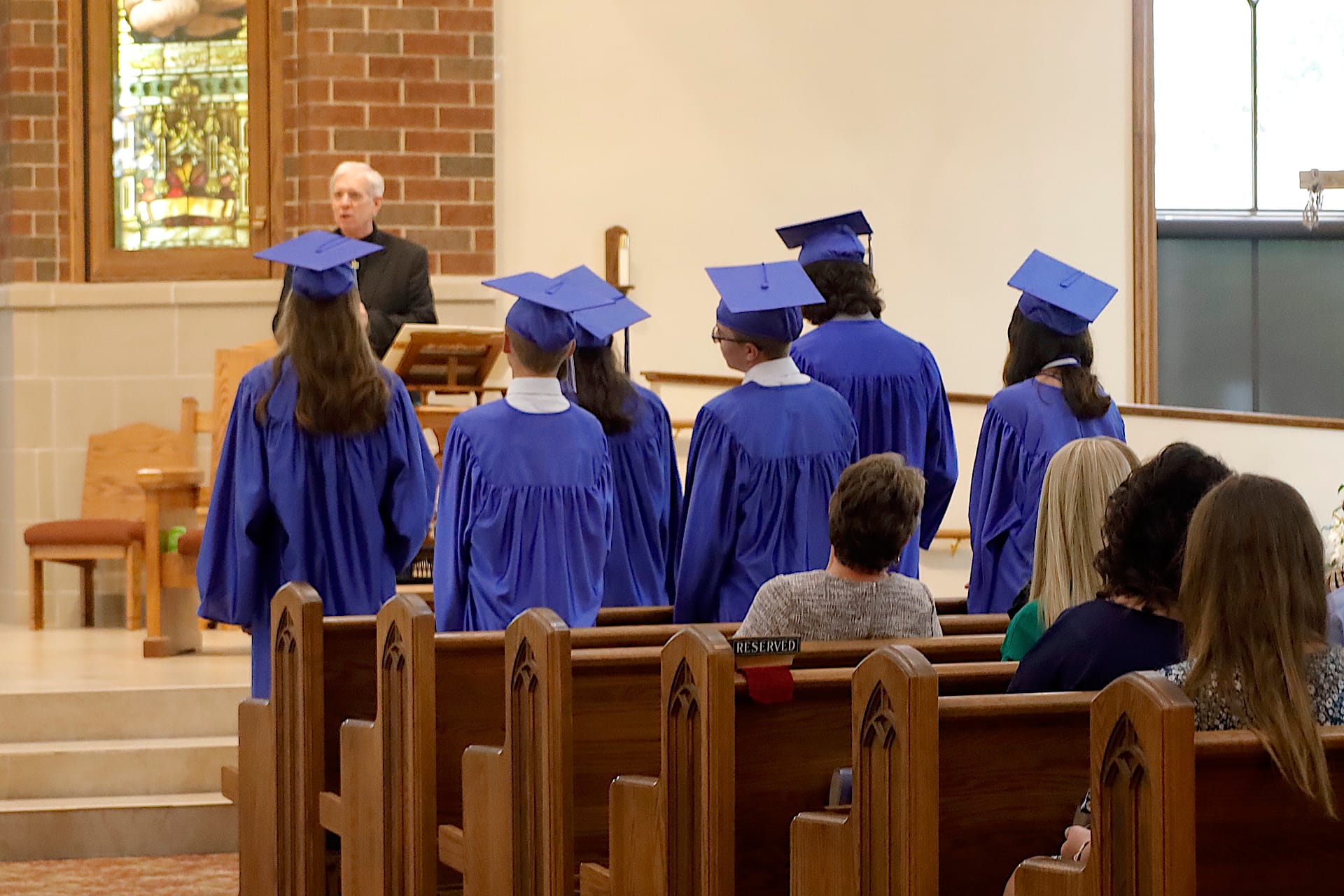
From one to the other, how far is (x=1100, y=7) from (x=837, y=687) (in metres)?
7.48

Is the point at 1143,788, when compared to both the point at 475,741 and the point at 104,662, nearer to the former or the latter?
the point at 475,741

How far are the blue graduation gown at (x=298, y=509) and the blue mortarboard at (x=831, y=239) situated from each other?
50.6 inches

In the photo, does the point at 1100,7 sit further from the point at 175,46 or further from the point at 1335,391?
the point at 175,46

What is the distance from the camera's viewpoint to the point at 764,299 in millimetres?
4676

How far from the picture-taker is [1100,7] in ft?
31.8

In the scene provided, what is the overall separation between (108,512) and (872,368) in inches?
190

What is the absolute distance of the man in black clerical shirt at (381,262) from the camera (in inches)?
303

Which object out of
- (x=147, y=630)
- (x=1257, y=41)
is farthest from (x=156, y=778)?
(x=1257, y=41)

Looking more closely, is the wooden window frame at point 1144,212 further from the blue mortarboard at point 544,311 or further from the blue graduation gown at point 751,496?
the blue mortarboard at point 544,311

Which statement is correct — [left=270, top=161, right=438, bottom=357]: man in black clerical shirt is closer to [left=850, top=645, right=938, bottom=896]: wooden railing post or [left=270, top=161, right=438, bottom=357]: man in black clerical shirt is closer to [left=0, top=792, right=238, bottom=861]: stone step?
[left=0, top=792, right=238, bottom=861]: stone step

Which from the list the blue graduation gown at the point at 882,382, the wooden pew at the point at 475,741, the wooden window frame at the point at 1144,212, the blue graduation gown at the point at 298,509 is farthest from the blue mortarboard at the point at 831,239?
the wooden window frame at the point at 1144,212

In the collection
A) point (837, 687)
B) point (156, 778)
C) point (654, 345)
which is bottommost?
point (156, 778)

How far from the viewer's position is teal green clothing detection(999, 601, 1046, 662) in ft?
10.7

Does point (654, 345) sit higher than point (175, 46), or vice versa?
point (175, 46)
